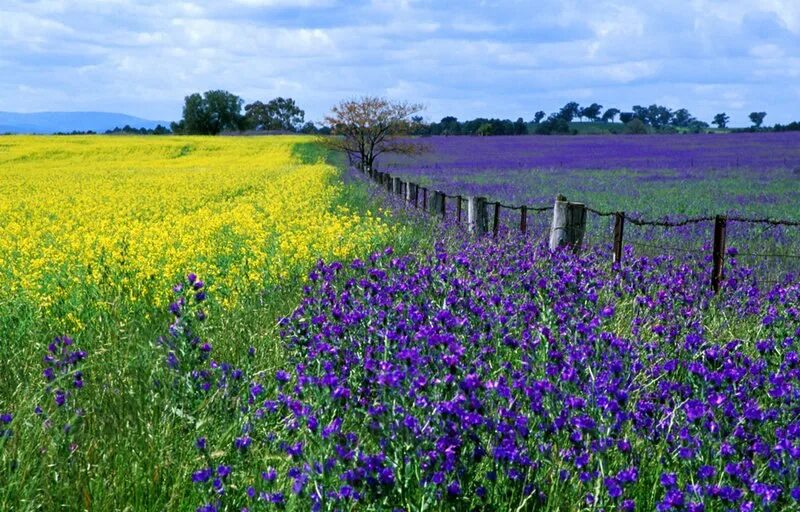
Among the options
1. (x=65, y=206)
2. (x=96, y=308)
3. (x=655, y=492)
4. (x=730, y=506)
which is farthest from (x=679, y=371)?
(x=65, y=206)

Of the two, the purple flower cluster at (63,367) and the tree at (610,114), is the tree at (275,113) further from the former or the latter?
the purple flower cluster at (63,367)

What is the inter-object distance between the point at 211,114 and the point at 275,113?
2621 cm

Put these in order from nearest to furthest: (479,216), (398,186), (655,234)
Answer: (479,216), (655,234), (398,186)

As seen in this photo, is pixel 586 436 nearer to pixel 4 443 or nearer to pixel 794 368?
pixel 794 368

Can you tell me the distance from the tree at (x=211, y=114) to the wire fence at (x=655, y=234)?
80.6 metres

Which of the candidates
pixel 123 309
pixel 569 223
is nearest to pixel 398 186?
pixel 569 223

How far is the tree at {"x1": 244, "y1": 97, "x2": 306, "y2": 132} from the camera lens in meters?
116

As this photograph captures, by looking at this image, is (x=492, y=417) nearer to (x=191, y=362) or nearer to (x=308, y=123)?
(x=191, y=362)

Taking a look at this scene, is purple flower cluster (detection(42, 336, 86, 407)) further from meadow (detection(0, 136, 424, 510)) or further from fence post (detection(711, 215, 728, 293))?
fence post (detection(711, 215, 728, 293))

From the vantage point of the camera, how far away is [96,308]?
6.02m

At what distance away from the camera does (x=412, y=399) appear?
9.03 ft

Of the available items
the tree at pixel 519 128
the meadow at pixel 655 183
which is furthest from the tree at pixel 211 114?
the meadow at pixel 655 183

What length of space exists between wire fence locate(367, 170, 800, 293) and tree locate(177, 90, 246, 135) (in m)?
80.6

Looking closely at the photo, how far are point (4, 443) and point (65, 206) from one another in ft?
44.4
